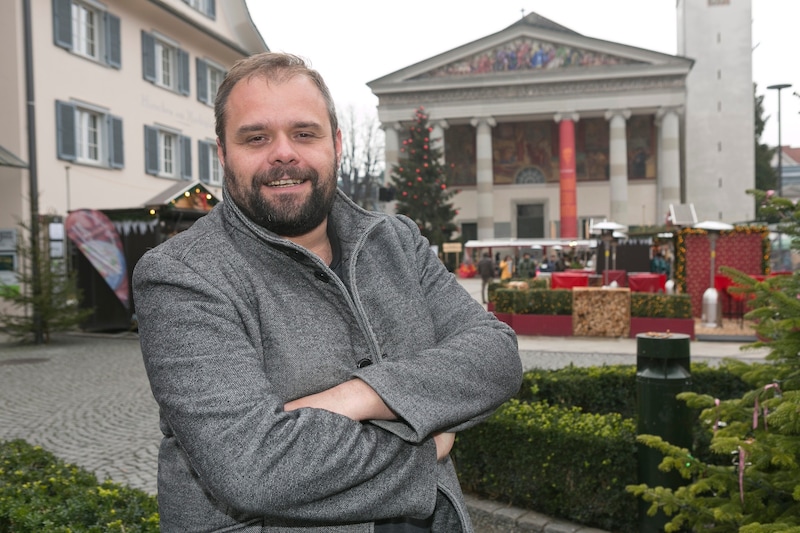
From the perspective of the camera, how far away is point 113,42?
18.8 metres

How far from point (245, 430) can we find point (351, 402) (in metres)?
0.22

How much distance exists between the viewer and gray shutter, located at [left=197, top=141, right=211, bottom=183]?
76.0 feet

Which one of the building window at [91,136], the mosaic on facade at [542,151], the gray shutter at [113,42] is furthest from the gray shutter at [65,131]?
the mosaic on facade at [542,151]

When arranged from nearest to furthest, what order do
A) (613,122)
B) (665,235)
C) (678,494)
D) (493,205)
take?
(678,494) → (665,235) → (613,122) → (493,205)

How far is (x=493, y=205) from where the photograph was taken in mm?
52656

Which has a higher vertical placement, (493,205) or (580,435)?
(493,205)

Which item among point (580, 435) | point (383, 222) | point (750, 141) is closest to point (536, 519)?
point (580, 435)

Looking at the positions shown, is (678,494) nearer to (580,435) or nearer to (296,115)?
(580,435)

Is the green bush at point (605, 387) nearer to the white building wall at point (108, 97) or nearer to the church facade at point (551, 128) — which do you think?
the white building wall at point (108, 97)

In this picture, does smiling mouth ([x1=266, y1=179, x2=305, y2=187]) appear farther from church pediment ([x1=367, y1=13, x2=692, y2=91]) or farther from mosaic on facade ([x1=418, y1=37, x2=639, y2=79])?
mosaic on facade ([x1=418, y1=37, x2=639, y2=79])

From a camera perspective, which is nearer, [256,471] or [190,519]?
[256,471]

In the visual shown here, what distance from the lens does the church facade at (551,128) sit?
48188mm

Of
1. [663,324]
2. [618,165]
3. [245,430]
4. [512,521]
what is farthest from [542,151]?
[245,430]

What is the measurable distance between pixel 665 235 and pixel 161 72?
1845 centimetres
